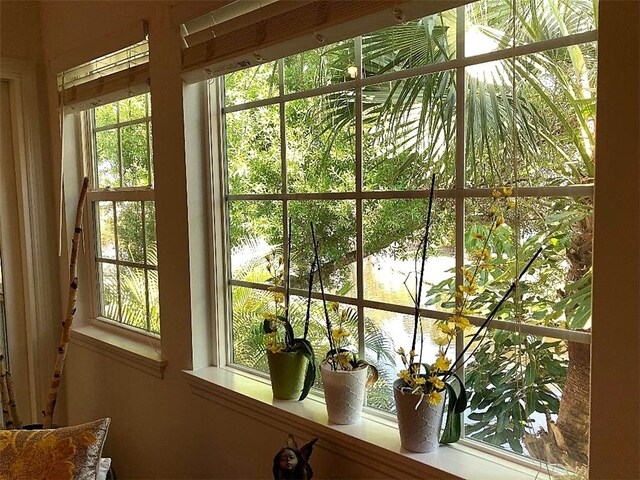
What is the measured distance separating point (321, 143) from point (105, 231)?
1349 millimetres

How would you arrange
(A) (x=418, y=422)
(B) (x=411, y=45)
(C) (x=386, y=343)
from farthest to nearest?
(C) (x=386, y=343) → (B) (x=411, y=45) → (A) (x=418, y=422)

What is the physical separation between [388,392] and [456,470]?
1.04 feet

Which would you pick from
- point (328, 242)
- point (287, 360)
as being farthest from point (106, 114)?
point (287, 360)

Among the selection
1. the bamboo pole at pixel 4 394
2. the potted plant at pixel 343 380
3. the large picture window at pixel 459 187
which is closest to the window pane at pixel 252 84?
the large picture window at pixel 459 187

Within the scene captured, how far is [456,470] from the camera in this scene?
1.20 m

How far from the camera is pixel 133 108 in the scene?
220 cm

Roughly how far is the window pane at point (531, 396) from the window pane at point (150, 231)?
53.9 inches

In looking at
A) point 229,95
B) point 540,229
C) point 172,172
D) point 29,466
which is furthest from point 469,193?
point 29,466

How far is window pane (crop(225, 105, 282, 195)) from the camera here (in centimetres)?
171

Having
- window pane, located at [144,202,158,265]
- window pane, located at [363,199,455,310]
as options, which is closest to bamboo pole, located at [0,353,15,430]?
window pane, located at [144,202,158,265]

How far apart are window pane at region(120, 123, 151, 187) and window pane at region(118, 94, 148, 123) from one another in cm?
4

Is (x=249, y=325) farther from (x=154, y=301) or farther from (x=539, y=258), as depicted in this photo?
A: (x=539, y=258)

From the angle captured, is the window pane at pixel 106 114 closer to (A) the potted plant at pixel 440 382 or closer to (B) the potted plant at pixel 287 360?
(B) the potted plant at pixel 287 360

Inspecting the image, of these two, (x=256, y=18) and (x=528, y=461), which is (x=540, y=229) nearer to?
(x=528, y=461)
